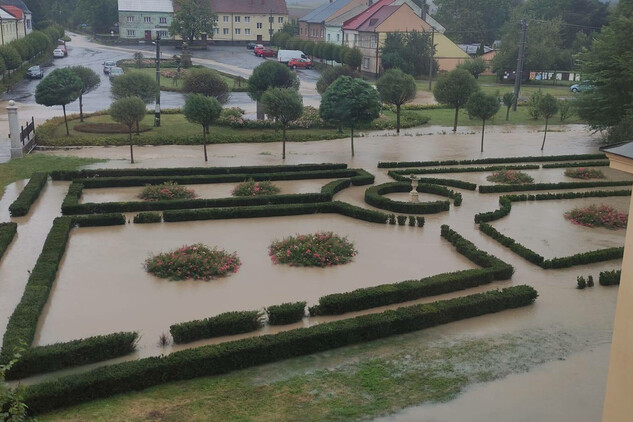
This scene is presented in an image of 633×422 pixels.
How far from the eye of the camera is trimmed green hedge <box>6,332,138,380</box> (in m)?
11.9

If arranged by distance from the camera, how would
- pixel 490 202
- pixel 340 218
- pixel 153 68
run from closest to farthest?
pixel 340 218, pixel 490 202, pixel 153 68

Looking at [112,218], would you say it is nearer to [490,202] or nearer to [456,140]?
[490,202]

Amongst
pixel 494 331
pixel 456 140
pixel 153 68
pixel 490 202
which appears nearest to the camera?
pixel 494 331

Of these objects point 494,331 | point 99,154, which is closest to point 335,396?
point 494,331

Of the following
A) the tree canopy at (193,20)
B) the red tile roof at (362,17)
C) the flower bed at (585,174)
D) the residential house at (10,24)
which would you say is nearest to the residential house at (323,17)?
the red tile roof at (362,17)

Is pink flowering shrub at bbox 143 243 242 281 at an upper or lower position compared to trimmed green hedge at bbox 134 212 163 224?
lower

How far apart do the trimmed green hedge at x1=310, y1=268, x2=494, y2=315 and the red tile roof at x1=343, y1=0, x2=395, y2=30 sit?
59.5 metres

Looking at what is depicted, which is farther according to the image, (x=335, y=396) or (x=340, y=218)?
(x=340, y=218)

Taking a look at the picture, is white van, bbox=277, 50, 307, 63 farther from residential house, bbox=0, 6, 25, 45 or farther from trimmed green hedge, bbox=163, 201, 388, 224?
trimmed green hedge, bbox=163, 201, 388, 224

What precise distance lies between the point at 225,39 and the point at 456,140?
2324 inches

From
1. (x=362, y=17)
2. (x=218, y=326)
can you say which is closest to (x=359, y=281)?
(x=218, y=326)

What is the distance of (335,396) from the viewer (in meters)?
11.6

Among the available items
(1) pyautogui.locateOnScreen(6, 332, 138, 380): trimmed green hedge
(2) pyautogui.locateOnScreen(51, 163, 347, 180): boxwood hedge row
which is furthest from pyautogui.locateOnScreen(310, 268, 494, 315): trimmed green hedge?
(2) pyautogui.locateOnScreen(51, 163, 347, 180): boxwood hedge row

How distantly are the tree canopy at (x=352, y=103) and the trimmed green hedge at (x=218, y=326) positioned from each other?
→ 18.5 meters
